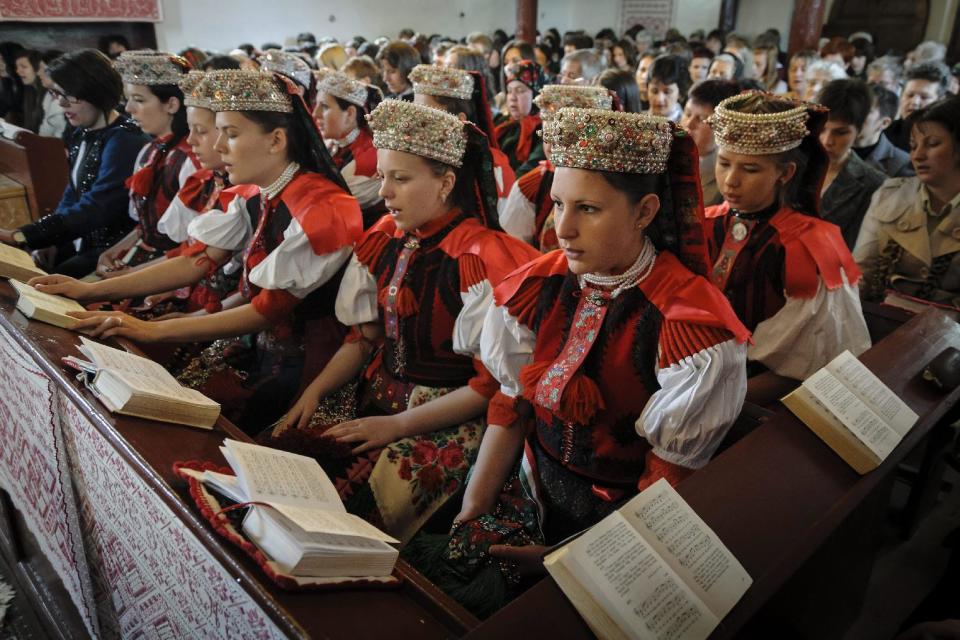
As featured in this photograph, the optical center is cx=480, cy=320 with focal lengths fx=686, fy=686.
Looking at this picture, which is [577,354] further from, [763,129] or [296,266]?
[296,266]

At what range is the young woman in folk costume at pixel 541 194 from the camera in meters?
3.09

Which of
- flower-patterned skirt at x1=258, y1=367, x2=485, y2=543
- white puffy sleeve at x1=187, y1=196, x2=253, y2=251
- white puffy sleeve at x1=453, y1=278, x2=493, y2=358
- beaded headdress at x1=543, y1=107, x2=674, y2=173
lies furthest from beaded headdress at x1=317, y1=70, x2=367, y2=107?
beaded headdress at x1=543, y1=107, x2=674, y2=173

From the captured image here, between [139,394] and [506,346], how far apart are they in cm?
88

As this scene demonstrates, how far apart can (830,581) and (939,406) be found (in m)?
0.57

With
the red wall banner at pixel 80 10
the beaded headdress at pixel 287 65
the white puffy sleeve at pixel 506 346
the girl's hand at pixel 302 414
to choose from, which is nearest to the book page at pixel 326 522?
the white puffy sleeve at pixel 506 346

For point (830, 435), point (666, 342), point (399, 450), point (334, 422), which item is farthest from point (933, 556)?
point (334, 422)

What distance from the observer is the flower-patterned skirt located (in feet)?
6.58

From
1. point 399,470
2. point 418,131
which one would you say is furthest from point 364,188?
point 399,470

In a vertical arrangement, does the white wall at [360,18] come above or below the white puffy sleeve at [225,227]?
above

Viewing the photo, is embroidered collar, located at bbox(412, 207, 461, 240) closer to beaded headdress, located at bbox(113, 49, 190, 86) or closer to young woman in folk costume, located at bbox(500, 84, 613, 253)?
young woman in folk costume, located at bbox(500, 84, 613, 253)

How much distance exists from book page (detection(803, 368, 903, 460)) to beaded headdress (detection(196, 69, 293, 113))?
188 cm

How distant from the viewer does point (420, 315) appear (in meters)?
2.16

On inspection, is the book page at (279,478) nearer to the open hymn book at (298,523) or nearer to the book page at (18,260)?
the open hymn book at (298,523)

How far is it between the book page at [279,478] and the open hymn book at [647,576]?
48 centimetres
